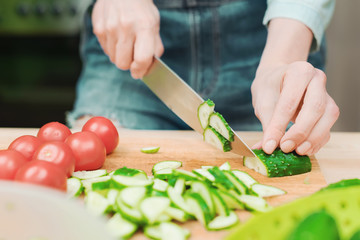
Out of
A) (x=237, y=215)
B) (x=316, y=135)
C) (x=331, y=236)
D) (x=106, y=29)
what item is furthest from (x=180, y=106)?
(x=331, y=236)

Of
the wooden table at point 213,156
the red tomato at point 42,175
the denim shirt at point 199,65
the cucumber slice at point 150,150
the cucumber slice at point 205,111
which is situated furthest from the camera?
the denim shirt at point 199,65

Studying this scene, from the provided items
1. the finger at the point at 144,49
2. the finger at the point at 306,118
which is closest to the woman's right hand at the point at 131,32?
the finger at the point at 144,49

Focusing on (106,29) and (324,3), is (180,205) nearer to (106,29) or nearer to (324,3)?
(106,29)

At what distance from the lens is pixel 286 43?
5.33ft

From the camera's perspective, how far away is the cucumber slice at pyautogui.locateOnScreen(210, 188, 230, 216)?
110 cm

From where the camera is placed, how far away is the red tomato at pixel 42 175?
3.63 ft

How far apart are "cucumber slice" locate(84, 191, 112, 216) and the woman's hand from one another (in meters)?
0.56

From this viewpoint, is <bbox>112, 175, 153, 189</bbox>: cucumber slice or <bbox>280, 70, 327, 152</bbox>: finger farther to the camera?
<bbox>280, 70, 327, 152</bbox>: finger

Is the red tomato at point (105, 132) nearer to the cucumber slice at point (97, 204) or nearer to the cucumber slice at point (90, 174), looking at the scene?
the cucumber slice at point (90, 174)

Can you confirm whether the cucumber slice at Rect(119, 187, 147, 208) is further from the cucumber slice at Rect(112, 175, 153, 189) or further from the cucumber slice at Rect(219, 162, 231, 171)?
the cucumber slice at Rect(219, 162, 231, 171)

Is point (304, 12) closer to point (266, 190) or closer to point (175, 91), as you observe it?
point (175, 91)

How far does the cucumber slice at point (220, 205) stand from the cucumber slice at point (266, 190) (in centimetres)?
16

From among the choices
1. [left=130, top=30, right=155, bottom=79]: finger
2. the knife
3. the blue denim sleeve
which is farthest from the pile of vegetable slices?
the blue denim sleeve

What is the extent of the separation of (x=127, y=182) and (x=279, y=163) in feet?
1.56
